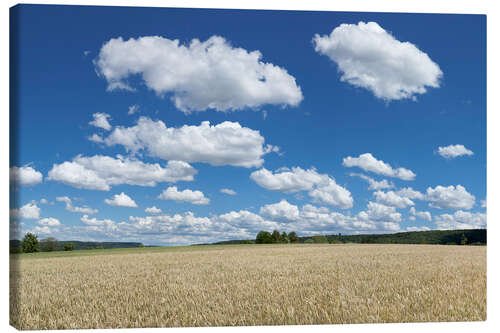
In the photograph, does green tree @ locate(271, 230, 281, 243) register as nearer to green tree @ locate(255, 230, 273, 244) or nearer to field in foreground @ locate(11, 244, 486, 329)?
green tree @ locate(255, 230, 273, 244)

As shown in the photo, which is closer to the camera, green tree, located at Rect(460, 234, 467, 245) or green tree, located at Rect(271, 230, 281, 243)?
green tree, located at Rect(271, 230, 281, 243)

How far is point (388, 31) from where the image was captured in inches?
279

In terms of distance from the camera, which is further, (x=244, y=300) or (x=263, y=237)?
(x=263, y=237)

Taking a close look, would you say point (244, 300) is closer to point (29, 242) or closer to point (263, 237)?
point (263, 237)

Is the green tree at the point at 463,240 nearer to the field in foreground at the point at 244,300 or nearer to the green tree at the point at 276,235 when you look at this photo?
A: the field in foreground at the point at 244,300

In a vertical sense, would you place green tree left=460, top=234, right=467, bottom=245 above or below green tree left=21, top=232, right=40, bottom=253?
below

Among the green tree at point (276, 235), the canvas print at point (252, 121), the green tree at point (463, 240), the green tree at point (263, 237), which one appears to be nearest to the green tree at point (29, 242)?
the canvas print at point (252, 121)

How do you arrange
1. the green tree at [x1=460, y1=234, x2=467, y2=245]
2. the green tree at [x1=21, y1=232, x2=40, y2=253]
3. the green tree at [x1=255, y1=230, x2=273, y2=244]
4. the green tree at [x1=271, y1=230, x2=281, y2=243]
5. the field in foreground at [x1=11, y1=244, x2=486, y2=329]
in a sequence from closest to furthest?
the field in foreground at [x1=11, y1=244, x2=486, y2=329]
the green tree at [x1=21, y1=232, x2=40, y2=253]
the green tree at [x1=255, y1=230, x2=273, y2=244]
the green tree at [x1=271, y1=230, x2=281, y2=243]
the green tree at [x1=460, y1=234, x2=467, y2=245]

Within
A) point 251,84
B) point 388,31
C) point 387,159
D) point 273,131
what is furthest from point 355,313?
point 388,31

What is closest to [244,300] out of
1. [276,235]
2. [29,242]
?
[276,235]

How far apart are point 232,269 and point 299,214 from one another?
7.21 ft

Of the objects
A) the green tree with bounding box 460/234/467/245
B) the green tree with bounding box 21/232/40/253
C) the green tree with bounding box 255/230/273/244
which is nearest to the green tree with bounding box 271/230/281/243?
the green tree with bounding box 255/230/273/244

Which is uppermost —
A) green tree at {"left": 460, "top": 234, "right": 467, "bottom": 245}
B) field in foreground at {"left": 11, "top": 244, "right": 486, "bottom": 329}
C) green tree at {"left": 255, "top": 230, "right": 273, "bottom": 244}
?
green tree at {"left": 255, "top": 230, "right": 273, "bottom": 244}

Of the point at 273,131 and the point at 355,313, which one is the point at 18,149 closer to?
the point at 273,131
